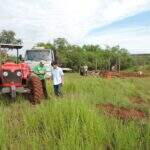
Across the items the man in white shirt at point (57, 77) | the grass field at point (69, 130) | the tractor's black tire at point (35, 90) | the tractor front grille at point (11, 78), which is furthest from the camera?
the man in white shirt at point (57, 77)

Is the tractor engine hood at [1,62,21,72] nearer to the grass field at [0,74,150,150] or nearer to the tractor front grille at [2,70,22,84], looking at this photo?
the tractor front grille at [2,70,22,84]

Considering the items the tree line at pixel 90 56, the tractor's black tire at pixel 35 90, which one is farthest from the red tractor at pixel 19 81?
→ the tree line at pixel 90 56

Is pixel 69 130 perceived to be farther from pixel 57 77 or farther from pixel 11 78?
pixel 57 77

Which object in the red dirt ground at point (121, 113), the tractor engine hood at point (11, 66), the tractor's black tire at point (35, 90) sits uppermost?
the tractor engine hood at point (11, 66)

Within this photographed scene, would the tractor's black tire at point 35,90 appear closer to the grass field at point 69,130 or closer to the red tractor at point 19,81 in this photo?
the red tractor at point 19,81

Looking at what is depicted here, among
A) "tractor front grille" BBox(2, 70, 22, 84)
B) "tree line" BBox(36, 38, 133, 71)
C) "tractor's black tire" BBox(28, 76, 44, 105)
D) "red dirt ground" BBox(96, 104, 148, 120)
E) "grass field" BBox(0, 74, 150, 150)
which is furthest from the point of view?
"tree line" BBox(36, 38, 133, 71)

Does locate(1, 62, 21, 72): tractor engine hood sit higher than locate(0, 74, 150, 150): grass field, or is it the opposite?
locate(1, 62, 21, 72): tractor engine hood

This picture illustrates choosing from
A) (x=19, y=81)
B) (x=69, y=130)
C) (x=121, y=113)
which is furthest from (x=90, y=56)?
(x=69, y=130)

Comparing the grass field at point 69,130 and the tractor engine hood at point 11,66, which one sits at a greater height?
the tractor engine hood at point 11,66

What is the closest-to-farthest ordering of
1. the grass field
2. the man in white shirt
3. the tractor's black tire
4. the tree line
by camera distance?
the grass field < the tractor's black tire < the man in white shirt < the tree line

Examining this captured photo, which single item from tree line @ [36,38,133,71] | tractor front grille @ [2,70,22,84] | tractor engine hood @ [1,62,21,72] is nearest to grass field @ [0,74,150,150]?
tractor front grille @ [2,70,22,84]

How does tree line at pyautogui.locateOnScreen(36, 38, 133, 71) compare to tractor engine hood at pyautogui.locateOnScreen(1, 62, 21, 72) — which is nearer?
tractor engine hood at pyautogui.locateOnScreen(1, 62, 21, 72)

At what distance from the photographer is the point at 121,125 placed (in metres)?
6.89

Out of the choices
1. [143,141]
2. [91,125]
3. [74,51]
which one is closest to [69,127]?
[91,125]
